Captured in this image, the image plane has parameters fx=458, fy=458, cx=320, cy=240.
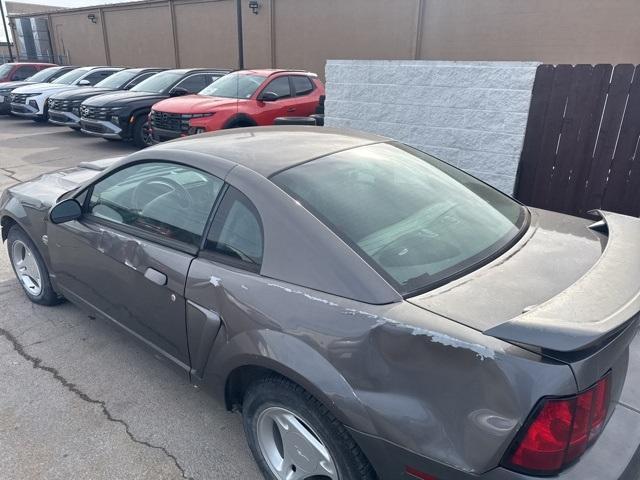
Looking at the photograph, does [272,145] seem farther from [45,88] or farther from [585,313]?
[45,88]

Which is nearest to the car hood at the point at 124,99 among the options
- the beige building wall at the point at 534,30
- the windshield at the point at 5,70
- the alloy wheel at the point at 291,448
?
the beige building wall at the point at 534,30

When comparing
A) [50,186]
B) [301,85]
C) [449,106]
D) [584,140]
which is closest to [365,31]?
[301,85]

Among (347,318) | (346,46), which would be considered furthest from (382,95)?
(346,46)

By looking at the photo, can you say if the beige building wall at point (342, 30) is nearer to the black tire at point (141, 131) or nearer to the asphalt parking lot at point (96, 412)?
the black tire at point (141, 131)

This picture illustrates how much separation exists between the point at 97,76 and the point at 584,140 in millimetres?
14163

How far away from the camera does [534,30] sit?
40.2 ft

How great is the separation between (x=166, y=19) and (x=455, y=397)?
24236 millimetres

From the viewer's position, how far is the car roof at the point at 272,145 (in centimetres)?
219

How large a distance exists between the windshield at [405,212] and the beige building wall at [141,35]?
22506 mm

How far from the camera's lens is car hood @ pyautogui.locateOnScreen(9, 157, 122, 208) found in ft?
10.9

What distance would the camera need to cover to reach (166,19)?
2166 cm

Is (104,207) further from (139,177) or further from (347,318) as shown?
(347,318)

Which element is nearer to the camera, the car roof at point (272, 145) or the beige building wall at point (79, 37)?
the car roof at point (272, 145)

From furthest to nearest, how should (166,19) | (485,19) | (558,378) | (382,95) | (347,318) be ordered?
1. (166,19)
2. (485,19)
3. (382,95)
4. (347,318)
5. (558,378)
